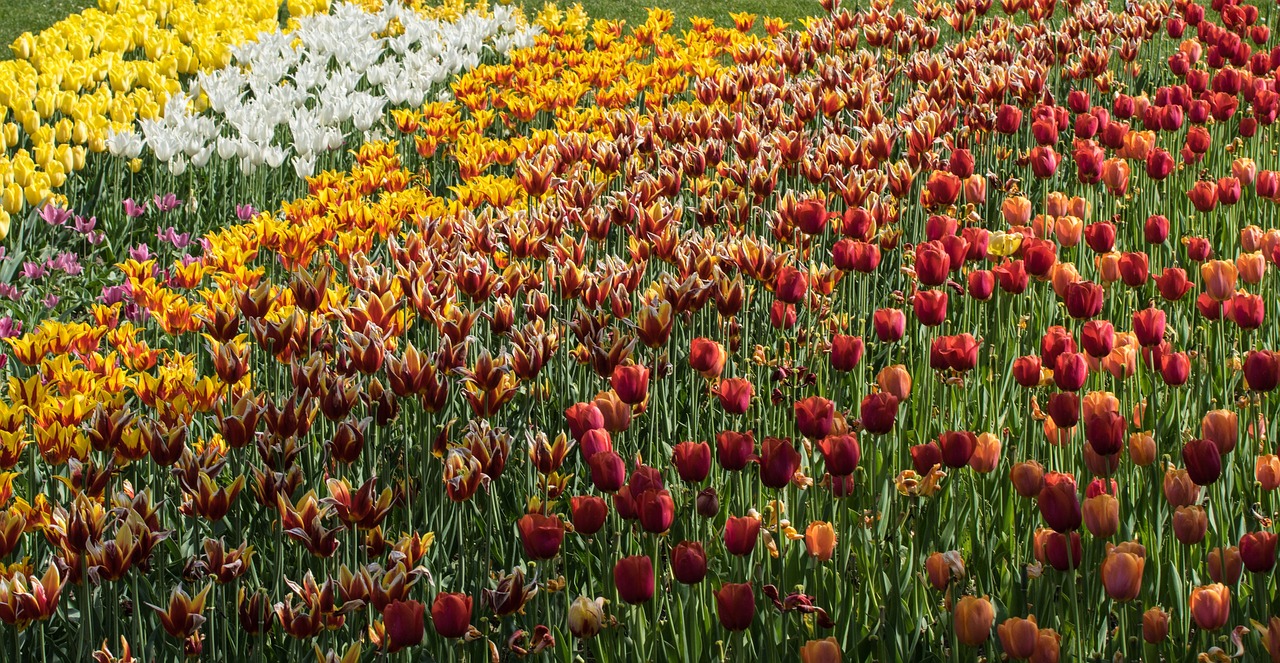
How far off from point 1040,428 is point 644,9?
1083 centimetres

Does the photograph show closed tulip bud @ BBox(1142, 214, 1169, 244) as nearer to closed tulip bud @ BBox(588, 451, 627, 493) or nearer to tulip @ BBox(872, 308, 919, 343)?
tulip @ BBox(872, 308, 919, 343)

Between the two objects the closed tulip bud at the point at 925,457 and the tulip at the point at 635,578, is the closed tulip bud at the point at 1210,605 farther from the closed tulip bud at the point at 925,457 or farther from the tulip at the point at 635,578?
the tulip at the point at 635,578

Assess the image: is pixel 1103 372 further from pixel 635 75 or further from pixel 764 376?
pixel 635 75

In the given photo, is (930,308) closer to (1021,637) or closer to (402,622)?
(1021,637)

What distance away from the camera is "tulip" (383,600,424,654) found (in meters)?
2.08

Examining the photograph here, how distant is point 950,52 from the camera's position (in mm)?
8312

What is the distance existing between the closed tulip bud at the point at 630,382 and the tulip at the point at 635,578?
0.71 metres

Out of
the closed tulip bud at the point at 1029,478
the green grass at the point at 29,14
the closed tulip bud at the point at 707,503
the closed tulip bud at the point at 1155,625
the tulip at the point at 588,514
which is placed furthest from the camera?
the green grass at the point at 29,14

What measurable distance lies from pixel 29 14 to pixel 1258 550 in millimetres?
12934

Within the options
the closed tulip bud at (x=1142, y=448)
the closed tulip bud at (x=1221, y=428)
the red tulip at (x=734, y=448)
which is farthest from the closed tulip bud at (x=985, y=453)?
the red tulip at (x=734, y=448)

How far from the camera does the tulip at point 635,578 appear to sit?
2141 mm

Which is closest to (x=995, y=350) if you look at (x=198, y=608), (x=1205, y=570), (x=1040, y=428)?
(x=1040, y=428)

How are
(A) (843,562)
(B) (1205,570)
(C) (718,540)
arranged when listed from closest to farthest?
(A) (843,562)
(B) (1205,570)
(C) (718,540)

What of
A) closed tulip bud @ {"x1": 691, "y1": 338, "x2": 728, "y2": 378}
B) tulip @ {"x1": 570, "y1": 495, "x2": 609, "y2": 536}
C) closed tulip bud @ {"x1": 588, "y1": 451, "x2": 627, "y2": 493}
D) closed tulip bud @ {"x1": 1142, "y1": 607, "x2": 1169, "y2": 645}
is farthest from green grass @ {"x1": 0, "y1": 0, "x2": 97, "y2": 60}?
closed tulip bud @ {"x1": 1142, "y1": 607, "x2": 1169, "y2": 645}
